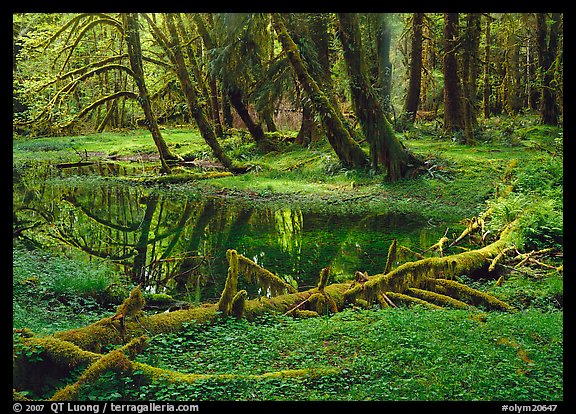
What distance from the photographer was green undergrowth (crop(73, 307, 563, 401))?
507 cm

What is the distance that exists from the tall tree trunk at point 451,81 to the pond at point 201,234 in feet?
28.5

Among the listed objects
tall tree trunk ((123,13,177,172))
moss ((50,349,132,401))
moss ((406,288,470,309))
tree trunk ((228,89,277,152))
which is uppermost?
tall tree trunk ((123,13,177,172))

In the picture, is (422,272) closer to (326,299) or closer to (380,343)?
(326,299)

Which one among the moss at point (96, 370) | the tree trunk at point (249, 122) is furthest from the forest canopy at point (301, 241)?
the tree trunk at point (249, 122)

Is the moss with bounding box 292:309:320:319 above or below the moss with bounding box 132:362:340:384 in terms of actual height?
below

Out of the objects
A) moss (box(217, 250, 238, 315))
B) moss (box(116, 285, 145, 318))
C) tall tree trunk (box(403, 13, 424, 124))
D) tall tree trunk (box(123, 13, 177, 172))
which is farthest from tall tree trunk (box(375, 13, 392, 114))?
moss (box(116, 285, 145, 318))

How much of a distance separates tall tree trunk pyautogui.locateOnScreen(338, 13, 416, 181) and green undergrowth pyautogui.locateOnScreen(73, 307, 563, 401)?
10830 mm

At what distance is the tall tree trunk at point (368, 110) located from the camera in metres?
17.6

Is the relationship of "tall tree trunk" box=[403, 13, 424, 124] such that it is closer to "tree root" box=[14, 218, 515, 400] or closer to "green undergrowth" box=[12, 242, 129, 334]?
"tree root" box=[14, 218, 515, 400]

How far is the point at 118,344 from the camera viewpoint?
19.1 ft

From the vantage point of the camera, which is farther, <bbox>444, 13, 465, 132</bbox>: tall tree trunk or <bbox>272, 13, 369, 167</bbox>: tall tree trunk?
<bbox>444, 13, 465, 132</bbox>: tall tree trunk

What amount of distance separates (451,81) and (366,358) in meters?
17.8

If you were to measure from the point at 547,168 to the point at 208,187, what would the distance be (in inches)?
428

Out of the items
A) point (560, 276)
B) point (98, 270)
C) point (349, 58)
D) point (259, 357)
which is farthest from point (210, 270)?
point (349, 58)
